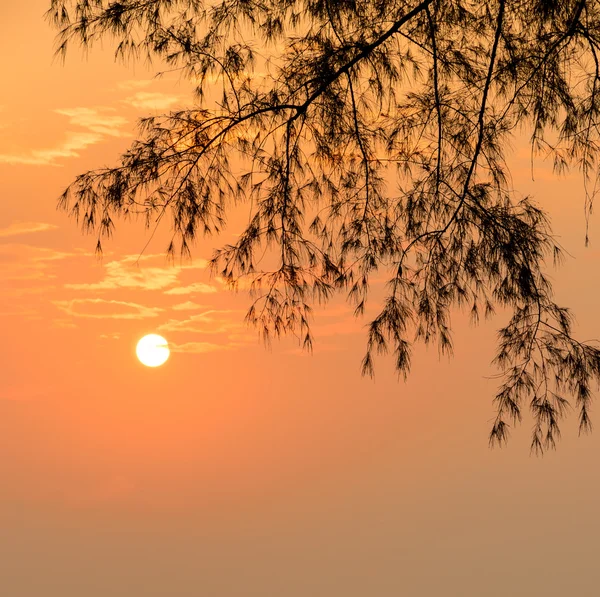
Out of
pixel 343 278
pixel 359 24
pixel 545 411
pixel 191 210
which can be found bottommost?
pixel 545 411

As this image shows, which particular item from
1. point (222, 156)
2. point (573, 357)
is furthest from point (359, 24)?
point (573, 357)

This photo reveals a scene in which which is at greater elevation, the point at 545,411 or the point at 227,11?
the point at 227,11

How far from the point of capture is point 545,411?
3580mm

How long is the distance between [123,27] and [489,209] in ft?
5.76

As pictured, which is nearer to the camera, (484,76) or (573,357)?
(573,357)

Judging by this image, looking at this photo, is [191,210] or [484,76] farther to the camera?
[484,76]

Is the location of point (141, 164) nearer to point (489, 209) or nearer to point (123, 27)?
point (123, 27)

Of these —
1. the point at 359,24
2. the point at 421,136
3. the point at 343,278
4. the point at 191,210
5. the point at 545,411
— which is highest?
the point at 359,24

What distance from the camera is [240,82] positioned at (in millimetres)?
3719

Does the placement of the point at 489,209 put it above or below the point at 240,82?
below

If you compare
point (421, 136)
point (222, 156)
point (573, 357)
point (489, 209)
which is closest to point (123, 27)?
point (222, 156)

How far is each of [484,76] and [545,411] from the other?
1.53m

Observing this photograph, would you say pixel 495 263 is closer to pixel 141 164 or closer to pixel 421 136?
pixel 421 136

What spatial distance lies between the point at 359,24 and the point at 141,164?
114 cm
